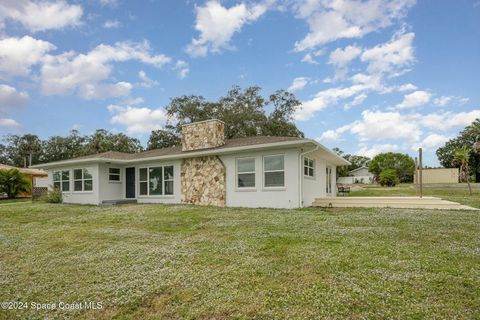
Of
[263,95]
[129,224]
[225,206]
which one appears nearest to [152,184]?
[225,206]

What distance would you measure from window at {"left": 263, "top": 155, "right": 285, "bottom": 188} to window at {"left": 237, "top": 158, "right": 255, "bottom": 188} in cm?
62

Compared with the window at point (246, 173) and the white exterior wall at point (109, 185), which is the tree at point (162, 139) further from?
the window at point (246, 173)

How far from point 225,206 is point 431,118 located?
14.7 m

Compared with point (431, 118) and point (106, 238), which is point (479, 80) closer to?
point (431, 118)

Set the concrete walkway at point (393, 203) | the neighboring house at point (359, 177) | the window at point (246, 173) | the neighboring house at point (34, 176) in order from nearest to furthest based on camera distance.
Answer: the concrete walkway at point (393, 203), the window at point (246, 173), the neighboring house at point (34, 176), the neighboring house at point (359, 177)

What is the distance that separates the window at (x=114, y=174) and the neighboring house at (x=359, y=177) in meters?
35.5

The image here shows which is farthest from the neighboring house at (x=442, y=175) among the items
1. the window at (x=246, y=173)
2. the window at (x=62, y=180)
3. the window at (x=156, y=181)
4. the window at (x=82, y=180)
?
the window at (x=62, y=180)

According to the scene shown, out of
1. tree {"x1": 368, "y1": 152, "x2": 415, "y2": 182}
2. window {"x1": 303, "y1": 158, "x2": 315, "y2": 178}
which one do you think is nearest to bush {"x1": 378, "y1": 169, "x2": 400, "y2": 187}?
tree {"x1": 368, "y1": 152, "x2": 415, "y2": 182}

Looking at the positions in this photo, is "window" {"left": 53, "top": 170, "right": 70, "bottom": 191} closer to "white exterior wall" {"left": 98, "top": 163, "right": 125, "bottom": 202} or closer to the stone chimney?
"white exterior wall" {"left": 98, "top": 163, "right": 125, "bottom": 202}

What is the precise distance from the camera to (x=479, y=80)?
1468 centimetres

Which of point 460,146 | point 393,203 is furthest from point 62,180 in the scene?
point 460,146

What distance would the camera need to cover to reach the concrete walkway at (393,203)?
12.5 meters

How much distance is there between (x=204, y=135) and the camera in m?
16.0

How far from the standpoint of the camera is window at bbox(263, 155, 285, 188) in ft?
43.2
